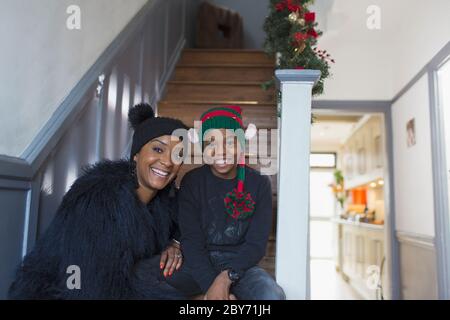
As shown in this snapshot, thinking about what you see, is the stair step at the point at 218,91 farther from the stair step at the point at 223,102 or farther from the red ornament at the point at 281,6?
the red ornament at the point at 281,6

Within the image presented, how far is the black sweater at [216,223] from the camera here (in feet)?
4.33

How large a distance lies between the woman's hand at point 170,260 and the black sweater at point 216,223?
6cm

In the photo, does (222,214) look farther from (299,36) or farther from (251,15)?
(251,15)

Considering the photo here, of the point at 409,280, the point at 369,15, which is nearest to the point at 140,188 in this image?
the point at 369,15

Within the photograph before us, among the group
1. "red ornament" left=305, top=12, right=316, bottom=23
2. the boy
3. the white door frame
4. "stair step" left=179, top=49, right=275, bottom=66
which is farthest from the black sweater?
"stair step" left=179, top=49, right=275, bottom=66

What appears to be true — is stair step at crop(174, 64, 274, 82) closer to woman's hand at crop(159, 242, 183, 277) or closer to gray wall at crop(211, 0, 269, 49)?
gray wall at crop(211, 0, 269, 49)

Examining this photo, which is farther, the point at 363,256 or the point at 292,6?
the point at 363,256

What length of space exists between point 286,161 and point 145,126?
524mm

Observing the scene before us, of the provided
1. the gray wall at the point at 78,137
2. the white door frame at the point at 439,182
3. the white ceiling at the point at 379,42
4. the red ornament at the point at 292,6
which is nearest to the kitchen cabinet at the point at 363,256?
the white door frame at the point at 439,182

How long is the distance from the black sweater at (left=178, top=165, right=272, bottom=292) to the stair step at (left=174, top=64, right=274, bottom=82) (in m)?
2.19

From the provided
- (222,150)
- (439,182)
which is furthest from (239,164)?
(439,182)

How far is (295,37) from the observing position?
2.08m

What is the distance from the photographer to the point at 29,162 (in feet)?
4.95

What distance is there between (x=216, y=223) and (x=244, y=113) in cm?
152
